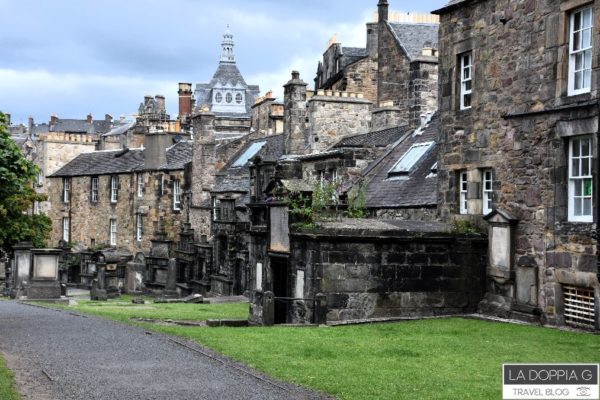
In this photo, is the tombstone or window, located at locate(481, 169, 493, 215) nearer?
window, located at locate(481, 169, 493, 215)

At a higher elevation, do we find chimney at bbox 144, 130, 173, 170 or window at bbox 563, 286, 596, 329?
chimney at bbox 144, 130, 173, 170

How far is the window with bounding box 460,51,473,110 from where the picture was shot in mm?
23125

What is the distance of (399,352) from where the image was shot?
1570cm

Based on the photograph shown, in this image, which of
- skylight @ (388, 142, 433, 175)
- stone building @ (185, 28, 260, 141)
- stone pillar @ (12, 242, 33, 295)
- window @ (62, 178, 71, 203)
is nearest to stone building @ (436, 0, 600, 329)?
skylight @ (388, 142, 433, 175)

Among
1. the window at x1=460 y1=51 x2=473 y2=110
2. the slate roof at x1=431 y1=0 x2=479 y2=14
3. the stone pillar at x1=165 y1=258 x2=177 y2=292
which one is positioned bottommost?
the stone pillar at x1=165 y1=258 x2=177 y2=292

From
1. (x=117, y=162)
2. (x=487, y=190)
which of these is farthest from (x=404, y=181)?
(x=117, y=162)

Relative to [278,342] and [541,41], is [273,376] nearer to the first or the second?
[278,342]

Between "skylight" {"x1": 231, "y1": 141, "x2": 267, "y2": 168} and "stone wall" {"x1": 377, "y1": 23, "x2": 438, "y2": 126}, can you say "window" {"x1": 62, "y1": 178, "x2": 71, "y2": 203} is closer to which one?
"skylight" {"x1": 231, "y1": 141, "x2": 267, "y2": 168}

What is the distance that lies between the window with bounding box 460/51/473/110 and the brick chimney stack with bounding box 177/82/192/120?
65999 mm

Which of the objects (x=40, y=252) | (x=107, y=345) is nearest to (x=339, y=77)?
(x=40, y=252)

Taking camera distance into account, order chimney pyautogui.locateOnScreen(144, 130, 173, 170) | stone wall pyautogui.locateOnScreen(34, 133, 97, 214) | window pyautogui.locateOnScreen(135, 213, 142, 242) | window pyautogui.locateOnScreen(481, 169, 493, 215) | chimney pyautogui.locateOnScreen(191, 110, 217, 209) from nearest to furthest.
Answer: window pyautogui.locateOnScreen(481, 169, 493, 215), chimney pyautogui.locateOnScreen(191, 110, 217, 209), chimney pyautogui.locateOnScreen(144, 130, 173, 170), window pyautogui.locateOnScreen(135, 213, 142, 242), stone wall pyautogui.locateOnScreen(34, 133, 97, 214)

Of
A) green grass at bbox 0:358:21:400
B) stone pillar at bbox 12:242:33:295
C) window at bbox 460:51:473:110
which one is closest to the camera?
green grass at bbox 0:358:21:400

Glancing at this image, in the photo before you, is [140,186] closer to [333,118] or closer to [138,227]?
[138,227]

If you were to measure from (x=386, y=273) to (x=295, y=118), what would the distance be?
22.2 meters
